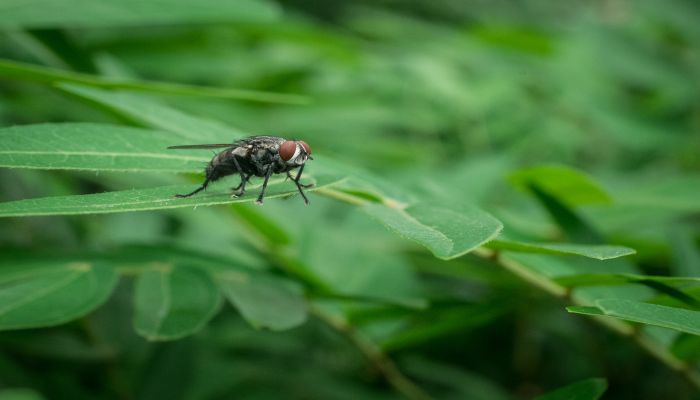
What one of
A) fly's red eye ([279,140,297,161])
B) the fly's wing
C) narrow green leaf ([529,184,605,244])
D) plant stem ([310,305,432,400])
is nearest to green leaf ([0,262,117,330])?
the fly's wing

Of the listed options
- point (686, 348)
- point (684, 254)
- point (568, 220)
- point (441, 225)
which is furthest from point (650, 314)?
point (684, 254)

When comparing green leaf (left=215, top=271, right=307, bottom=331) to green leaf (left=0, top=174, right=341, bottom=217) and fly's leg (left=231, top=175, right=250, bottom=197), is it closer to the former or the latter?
fly's leg (left=231, top=175, right=250, bottom=197)

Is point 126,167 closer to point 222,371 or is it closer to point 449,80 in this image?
point 222,371

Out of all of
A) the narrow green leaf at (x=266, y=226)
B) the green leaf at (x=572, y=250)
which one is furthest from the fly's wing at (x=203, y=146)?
the green leaf at (x=572, y=250)

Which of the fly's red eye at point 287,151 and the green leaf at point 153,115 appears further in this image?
the fly's red eye at point 287,151

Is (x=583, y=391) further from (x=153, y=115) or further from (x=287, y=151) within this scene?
(x=153, y=115)

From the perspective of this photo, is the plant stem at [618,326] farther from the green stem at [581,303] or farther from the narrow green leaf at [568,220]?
the narrow green leaf at [568,220]

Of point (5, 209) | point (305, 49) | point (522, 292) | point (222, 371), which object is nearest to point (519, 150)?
point (305, 49)

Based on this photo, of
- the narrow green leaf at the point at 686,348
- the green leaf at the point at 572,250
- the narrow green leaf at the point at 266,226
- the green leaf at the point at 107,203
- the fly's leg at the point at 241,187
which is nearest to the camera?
the green leaf at the point at 107,203
